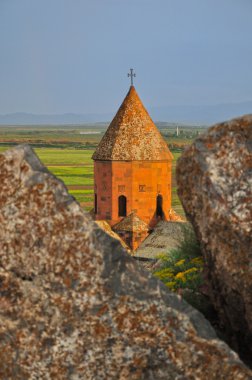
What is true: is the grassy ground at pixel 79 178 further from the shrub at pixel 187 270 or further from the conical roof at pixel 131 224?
the shrub at pixel 187 270

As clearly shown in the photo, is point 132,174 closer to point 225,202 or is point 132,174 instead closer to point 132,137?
point 132,137

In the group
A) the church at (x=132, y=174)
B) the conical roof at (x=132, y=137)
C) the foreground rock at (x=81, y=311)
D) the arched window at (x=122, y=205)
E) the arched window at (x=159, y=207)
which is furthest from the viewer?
the arched window at (x=159, y=207)

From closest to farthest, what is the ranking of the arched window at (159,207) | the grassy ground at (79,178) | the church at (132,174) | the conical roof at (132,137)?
the conical roof at (132,137)
the church at (132,174)
the arched window at (159,207)
the grassy ground at (79,178)

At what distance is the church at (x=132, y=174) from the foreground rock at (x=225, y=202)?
1948 cm

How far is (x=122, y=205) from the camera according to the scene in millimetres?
25141

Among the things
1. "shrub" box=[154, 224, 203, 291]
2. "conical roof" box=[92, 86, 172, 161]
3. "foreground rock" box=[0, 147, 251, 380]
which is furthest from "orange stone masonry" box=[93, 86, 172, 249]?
"foreground rock" box=[0, 147, 251, 380]

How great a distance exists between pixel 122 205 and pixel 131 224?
4.07 ft

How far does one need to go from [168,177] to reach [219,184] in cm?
2139

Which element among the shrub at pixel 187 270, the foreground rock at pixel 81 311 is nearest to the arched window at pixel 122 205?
the shrub at pixel 187 270

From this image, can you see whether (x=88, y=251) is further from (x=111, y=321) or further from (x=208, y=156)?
(x=208, y=156)

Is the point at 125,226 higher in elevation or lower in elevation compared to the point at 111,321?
lower

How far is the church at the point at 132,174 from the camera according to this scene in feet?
79.3

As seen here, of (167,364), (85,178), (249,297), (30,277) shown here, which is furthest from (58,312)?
(85,178)

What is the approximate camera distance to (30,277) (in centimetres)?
389
